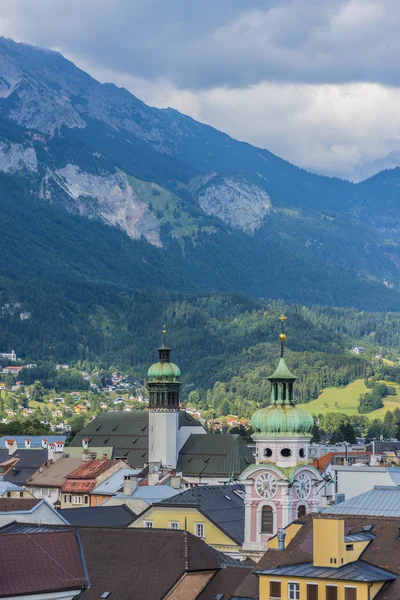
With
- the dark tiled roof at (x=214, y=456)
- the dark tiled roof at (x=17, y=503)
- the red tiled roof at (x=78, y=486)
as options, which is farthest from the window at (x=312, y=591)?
the dark tiled roof at (x=214, y=456)

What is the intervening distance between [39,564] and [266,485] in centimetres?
2312

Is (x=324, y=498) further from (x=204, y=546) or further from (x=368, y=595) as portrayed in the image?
(x=368, y=595)

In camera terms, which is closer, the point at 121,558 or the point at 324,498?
the point at 121,558

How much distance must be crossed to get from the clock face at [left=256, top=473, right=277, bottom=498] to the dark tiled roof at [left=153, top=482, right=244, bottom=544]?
4929mm

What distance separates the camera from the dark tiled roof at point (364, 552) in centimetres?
6225

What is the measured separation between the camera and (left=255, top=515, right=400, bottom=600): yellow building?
60250 millimetres

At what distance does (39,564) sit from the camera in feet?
245

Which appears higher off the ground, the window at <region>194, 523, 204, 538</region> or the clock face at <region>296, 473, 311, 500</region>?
the clock face at <region>296, 473, 311, 500</region>

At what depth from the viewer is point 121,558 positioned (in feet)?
251

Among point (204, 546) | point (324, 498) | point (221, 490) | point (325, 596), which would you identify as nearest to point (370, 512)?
point (204, 546)

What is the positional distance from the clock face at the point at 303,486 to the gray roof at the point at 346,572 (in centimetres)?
3078

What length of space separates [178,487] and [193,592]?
207 feet

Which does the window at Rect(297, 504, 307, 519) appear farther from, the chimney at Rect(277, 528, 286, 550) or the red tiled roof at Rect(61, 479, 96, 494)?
the red tiled roof at Rect(61, 479, 96, 494)

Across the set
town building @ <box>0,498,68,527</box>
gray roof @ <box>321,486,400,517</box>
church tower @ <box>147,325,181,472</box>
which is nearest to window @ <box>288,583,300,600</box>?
gray roof @ <box>321,486,400,517</box>
